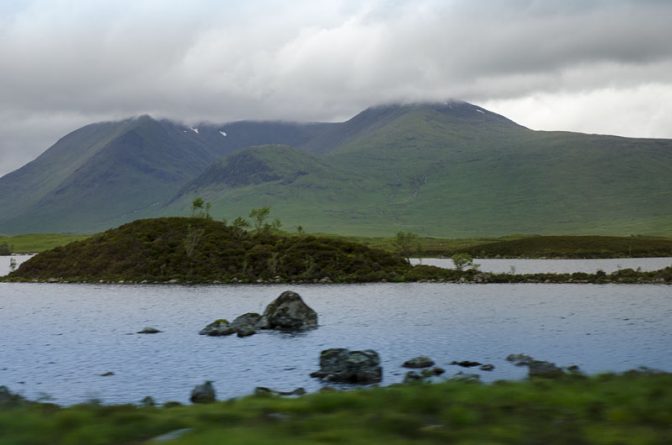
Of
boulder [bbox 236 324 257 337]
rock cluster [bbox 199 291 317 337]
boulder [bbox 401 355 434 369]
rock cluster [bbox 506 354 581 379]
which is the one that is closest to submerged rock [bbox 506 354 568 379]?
rock cluster [bbox 506 354 581 379]

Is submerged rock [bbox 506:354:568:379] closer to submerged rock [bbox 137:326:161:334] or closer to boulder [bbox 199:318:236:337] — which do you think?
boulder [bbox 199:318:236:337]

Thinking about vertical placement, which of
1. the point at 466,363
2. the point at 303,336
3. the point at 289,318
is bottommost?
the point at 466,363

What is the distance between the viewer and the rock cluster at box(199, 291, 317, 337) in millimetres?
74812

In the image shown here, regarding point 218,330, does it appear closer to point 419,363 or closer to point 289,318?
point 289,318

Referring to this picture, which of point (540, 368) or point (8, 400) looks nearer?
point (8, 400)

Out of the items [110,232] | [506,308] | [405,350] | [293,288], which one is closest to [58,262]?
[110,232]

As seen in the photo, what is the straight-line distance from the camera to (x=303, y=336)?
7144 centimetres

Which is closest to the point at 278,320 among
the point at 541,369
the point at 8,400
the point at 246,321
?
the point at 246,321

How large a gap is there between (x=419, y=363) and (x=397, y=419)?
31.3 metres

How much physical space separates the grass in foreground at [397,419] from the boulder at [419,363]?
2454 cm

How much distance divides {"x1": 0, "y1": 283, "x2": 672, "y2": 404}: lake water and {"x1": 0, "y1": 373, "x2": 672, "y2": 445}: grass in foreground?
18.9 metres

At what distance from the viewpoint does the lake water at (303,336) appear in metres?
49.2

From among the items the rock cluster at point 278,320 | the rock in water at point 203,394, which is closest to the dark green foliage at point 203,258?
the rock cluster at point 278,320

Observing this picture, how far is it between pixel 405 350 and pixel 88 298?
3091 inches
